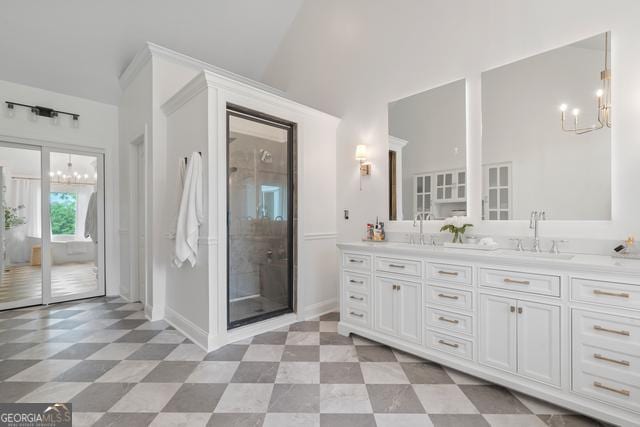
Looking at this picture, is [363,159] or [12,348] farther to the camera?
[363,159]

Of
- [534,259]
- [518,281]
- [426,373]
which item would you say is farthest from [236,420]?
[534,259]

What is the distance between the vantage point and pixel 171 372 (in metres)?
2.18

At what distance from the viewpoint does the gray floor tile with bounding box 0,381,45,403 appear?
1.85 m

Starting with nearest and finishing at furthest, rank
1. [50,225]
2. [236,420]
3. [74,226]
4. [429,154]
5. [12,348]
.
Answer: [236,420] < [12,348] < [429,154] < [50,225] < [74,226]

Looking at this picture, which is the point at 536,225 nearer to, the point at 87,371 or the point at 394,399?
the point at 394,399

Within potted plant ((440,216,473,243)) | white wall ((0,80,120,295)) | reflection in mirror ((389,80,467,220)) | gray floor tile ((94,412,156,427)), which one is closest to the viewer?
gray floor tile ((94,412,156,427))

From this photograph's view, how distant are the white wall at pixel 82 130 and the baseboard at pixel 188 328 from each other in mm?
1808

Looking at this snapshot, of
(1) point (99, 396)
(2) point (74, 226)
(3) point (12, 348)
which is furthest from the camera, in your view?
(2) point (74, 226)

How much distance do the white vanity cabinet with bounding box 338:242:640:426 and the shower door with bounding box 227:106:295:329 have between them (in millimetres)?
1118

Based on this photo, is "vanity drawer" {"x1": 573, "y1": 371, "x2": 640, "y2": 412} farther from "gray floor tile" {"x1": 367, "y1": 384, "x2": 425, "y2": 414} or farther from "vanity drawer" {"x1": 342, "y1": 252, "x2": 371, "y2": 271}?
"vanity drawer" {"x1": 342, "y1": 252, "x2": 371, "y2": 271}

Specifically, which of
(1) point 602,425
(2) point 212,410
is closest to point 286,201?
(2) point 212,410

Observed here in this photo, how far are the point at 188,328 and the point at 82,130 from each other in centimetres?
327

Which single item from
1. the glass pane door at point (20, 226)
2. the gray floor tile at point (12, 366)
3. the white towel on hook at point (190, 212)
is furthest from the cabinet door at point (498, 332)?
the glass pane door at point (20, 226)

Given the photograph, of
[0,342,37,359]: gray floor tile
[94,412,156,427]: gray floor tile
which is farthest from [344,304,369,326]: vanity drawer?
[0,342,37,359]: gray floor tile
